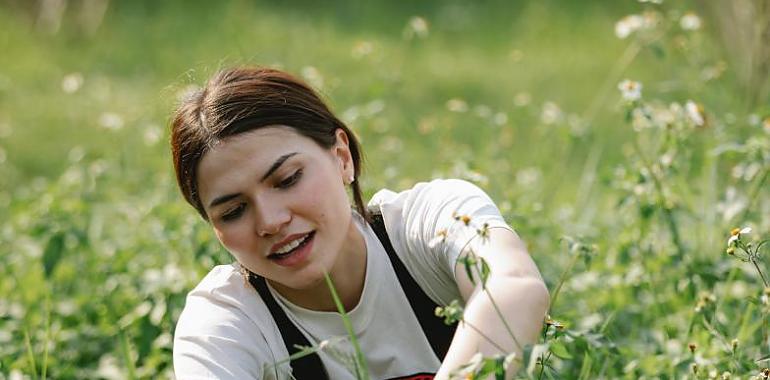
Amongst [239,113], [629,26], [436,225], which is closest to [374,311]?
[436,225]

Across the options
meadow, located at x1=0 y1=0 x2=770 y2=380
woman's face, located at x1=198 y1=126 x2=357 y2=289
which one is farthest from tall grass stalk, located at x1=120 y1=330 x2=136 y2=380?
woman's face, located at x1=198 y1=126 x2=357 y2=289

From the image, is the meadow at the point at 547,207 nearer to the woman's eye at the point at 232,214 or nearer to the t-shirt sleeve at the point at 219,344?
the t-shirt sleeve at the point at 219,344

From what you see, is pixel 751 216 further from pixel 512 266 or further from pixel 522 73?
pixel 522 73

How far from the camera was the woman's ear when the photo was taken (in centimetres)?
239

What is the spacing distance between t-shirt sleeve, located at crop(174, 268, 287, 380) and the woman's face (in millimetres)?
114

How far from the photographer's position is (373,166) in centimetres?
396

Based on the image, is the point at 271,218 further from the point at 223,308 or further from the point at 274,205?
the point at 223,308

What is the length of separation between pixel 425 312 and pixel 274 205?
0.42m

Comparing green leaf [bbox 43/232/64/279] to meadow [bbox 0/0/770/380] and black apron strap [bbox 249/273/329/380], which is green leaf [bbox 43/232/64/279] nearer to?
meadow [bbox 0/0/770/380]

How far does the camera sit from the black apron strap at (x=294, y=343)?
2.34 metres

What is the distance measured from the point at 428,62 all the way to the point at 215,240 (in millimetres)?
4403

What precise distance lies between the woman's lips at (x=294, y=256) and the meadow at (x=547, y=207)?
0.45m

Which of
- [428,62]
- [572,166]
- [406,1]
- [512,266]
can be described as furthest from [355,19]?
[512,266]

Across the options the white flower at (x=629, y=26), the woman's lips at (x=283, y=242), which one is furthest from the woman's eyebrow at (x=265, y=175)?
the white flower at (x=629, y=26)
